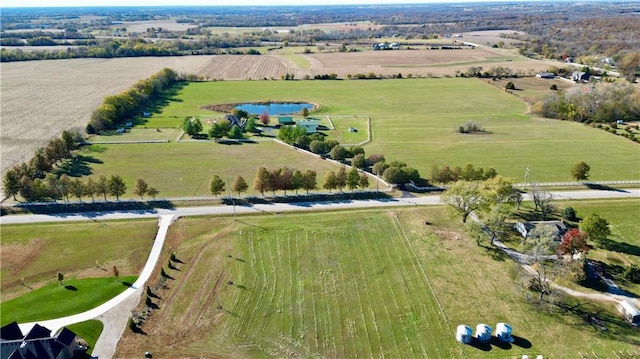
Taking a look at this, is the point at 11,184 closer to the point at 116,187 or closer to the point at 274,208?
the point at 116,187

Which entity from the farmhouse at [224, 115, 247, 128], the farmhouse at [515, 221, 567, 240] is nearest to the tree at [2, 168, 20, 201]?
the farmhouse at [224, 115, 247, 128]

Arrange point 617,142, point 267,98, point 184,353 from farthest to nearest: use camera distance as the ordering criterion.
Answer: point 267,98 → point 617,142 → point 184,353

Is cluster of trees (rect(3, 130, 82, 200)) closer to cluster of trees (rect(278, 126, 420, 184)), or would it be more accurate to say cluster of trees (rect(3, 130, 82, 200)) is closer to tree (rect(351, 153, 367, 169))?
cluster of trees (rect(278, 126, 420, 184))

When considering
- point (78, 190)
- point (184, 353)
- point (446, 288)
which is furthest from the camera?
point (78, 190)

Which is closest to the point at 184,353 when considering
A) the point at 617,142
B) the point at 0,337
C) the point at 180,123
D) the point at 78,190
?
the point at 0,337

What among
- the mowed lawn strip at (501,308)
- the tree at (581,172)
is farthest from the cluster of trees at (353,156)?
the tree at (581,172)

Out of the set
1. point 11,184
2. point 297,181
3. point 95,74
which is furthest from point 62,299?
point 95,74

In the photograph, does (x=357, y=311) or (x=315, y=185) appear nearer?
(x=357, y=311)

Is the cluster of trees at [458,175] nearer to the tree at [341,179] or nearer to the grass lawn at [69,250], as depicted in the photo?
the tree at [341,179]

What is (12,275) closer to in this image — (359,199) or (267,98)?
(359,199)
